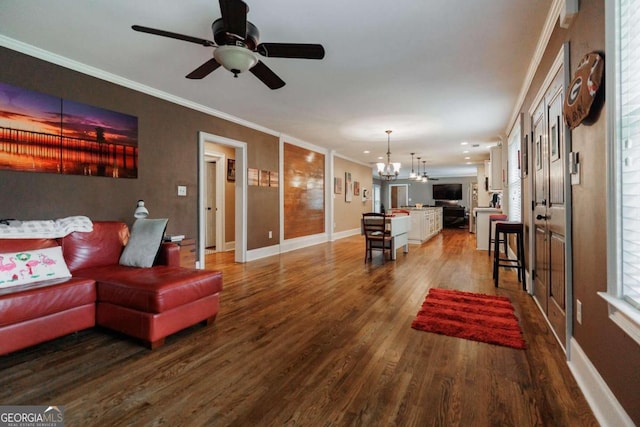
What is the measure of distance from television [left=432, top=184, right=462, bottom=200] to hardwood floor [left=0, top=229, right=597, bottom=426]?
1287 centimetres

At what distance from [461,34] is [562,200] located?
1.58 m

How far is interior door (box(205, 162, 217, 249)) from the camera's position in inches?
261

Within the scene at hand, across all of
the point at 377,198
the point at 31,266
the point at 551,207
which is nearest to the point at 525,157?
the point at 551,207

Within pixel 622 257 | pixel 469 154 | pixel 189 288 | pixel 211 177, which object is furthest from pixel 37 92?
pixel 469 154

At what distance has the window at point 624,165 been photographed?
1.17m

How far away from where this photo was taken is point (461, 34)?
2.57m

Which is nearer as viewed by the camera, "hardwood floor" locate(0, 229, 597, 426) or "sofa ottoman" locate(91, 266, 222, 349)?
"hardwood floor" locate(0, 229, 597, 426)

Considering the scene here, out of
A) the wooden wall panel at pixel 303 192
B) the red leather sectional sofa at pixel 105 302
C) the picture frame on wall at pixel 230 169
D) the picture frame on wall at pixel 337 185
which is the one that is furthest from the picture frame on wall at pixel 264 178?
the red leather sectional sofa at pixel 105 302

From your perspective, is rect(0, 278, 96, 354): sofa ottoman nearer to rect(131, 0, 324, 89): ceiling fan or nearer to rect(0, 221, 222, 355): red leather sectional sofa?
rect(0, 221, 222, 355): red leather sectional sofa

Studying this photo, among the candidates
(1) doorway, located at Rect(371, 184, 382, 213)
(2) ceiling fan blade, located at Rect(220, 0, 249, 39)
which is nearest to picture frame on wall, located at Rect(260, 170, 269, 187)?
(2) ceiling fan blade, located at Rect(220, 0, 249, 39)

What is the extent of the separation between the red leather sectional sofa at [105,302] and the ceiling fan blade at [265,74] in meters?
1.72

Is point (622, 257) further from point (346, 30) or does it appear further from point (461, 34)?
point (346, 30)

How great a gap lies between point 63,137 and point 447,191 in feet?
49.0

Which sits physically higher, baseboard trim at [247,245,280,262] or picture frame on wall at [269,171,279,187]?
picture frame on wall at [269,171,279,187]
